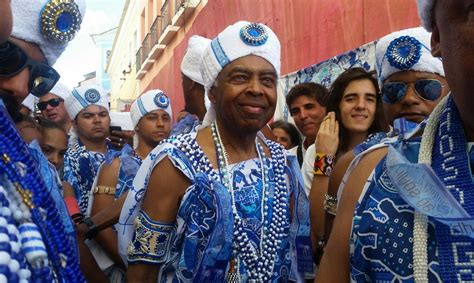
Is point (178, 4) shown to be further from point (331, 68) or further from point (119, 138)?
point (331, 68)

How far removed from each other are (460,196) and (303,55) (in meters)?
6.15

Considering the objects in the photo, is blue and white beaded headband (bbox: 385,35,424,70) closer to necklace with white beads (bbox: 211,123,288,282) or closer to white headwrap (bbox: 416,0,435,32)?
necklace with white beads (bbox: 211,123,288,282)

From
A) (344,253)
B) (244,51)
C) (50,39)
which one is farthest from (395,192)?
(244,51)

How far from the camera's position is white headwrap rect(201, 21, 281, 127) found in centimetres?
261

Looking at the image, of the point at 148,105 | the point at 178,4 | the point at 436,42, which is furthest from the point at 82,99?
the point at 178,4

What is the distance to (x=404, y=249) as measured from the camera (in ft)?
3.84

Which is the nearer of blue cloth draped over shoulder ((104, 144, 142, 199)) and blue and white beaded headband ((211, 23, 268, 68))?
blue and white beaded headband ((211, 23, 268, 68))

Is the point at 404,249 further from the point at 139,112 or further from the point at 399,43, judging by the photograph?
the point at 139,112

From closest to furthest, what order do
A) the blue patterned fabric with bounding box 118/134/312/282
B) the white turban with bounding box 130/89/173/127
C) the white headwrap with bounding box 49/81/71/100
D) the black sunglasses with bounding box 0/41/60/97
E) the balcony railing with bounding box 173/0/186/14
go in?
the black sunglasses with bounding box 0/41/60/97 < the blue patterned fabric with bounding box 118/134/312/282 < the white turban with bounding box 130/89/173/127 < the white headwrap with bounding box 49/81/71/100 < the balcony railing with bounding box 173/0/186/14

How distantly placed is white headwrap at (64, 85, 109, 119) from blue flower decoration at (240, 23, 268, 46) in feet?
11.5

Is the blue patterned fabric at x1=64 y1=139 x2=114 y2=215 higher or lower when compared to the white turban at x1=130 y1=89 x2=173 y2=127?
lower

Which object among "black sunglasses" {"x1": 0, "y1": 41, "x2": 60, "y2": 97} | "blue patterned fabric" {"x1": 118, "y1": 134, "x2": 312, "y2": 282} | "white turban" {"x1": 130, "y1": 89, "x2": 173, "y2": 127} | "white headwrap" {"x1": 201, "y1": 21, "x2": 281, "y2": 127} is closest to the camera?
"black sunglasses" {"x1": 0, "y1": 41, "x2": 60, "y2": 97}

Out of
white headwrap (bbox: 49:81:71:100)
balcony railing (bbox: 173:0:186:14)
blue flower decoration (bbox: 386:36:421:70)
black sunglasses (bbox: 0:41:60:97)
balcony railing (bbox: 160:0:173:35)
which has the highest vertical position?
balcony railing (bbox: 160:0:173:35)

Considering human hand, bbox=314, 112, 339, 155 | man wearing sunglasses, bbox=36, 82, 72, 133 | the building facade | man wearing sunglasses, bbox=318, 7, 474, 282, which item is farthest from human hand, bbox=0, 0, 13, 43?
man wearing sunglasses, bbox=36, 82, 72, 133
